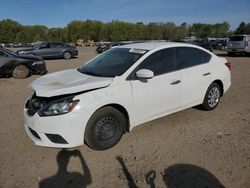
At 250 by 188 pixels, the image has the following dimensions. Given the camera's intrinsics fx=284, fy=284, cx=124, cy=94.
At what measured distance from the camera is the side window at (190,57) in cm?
560

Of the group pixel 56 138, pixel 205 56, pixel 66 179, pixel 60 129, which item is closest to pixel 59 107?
pixel 60 129

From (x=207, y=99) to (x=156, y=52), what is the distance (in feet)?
5.87

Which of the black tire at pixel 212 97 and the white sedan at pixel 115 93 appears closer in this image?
the white sedan at pixel 115 93

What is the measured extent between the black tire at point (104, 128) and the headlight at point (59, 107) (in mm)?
376

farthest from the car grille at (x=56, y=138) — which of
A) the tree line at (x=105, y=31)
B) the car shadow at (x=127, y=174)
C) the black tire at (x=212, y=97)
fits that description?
the tree line at (x=105, y=31)

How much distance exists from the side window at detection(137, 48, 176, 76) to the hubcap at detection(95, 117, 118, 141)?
3.43ft

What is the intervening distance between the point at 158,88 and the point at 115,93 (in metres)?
0.93

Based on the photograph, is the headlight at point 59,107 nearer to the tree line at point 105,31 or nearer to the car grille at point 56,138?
the car grille at point 56,138

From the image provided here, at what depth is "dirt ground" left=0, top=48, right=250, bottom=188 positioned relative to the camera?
12.1 ft

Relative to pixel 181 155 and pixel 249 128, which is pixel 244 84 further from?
pixel 181 155

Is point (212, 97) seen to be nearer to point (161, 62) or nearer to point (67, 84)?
point (161, 62)

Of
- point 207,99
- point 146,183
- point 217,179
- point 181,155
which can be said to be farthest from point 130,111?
point 207,99

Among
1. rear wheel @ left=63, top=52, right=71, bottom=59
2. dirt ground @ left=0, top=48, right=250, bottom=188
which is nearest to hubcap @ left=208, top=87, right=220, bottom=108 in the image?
dirt ground @ left=0, top=48, right=250, bottom=188

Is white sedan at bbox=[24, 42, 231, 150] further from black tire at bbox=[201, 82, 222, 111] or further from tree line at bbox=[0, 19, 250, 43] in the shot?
tree line at bbox=[0, 19, 250, 43]
